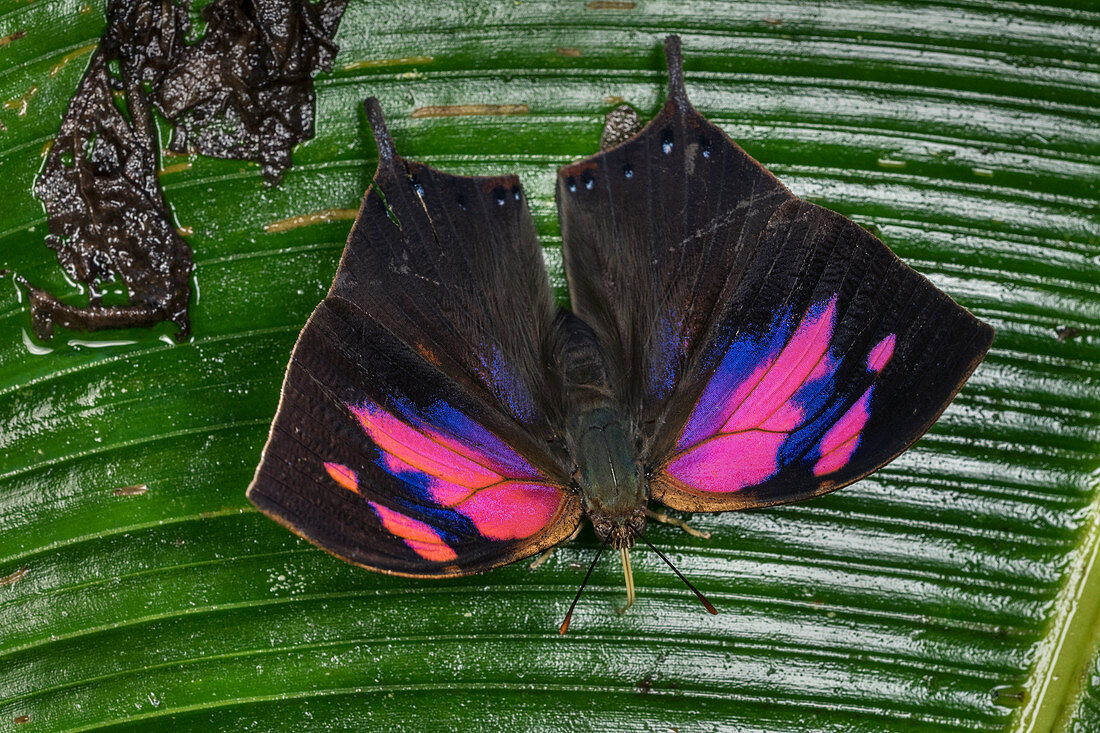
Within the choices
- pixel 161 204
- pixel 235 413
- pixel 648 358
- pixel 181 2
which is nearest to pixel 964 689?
pixel 648 358

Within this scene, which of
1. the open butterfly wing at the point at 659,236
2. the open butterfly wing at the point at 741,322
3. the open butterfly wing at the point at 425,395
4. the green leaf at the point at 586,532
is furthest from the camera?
the green leaf at the point at 586,532

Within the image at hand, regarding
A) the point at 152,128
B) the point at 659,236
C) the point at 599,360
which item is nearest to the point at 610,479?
the point at 599,360

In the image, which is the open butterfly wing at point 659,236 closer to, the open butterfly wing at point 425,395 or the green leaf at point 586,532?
the open butterfly wing at point 425,395

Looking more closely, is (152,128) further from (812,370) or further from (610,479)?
(812,370)

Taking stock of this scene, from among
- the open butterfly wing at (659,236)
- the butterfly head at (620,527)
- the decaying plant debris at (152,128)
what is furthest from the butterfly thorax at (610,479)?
the decaying plant debris at (152,128)

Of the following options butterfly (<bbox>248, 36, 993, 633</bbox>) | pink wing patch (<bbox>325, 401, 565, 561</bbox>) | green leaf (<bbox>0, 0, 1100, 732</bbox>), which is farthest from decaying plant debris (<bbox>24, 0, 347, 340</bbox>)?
pink wing patch (<bbox>325, 401, 565, 561</bbox>)
